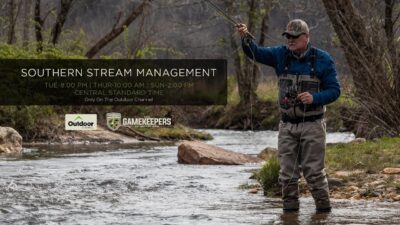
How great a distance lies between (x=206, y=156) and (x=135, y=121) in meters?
9.12

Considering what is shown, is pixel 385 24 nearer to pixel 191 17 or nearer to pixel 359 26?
pixel 359 26

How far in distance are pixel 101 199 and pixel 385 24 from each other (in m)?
6.50

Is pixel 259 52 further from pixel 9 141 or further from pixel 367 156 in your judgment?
pixel 9 141

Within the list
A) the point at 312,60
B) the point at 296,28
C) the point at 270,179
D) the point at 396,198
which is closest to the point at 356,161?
the point at 270,179

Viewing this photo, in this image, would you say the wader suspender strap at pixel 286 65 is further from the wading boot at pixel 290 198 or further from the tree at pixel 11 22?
the tree at pixel 11 22

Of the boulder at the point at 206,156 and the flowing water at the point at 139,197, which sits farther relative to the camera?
the boulder at the point at 206,156

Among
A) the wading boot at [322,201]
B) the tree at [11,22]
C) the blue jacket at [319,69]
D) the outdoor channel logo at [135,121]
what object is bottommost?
the wading boot at [322,201]

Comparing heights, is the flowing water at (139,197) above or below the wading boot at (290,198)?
below

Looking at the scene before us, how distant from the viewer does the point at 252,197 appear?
8.70 meters

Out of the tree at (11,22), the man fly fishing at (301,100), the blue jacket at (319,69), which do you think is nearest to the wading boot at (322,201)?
the man fly fishing at (301,100)

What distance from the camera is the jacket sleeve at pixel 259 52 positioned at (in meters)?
7.39
